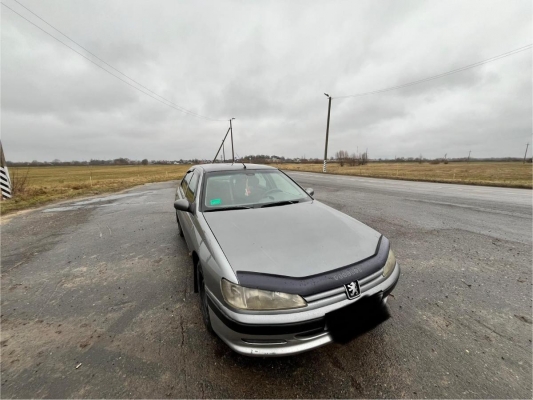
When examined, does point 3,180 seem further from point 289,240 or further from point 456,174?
point 456,174

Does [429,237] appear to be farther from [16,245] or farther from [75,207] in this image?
[75,207]

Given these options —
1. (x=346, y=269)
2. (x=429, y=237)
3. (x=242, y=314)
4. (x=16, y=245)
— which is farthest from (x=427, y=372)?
(x=16, y=245)

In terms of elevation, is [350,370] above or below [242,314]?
below

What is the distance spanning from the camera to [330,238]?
2.08 metres

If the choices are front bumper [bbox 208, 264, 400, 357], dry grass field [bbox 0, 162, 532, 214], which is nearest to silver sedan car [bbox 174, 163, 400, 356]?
front bumper [bbox 208, 264, 400, 357]

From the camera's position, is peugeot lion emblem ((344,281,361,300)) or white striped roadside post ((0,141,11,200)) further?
white striped roadside post ((0,141,11,200))

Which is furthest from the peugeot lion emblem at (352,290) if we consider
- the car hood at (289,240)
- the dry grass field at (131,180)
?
the dry grass field at (131,180)

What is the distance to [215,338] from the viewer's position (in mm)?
2070

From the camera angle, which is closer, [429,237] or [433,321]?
[433,321]

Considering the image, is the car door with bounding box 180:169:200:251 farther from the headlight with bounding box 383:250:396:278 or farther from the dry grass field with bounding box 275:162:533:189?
the dry grass field with bounding box 275:162:533:189

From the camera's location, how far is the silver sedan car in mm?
1554

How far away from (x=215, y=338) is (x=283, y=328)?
2.99 feet

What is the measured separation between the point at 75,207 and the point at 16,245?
173 inches

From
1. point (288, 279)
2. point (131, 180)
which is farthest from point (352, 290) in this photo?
point (131, 180)
